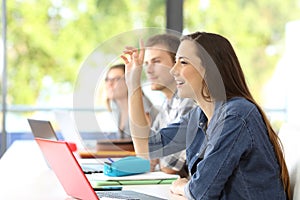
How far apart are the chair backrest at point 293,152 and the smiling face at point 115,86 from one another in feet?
5.13

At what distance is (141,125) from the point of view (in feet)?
7.49

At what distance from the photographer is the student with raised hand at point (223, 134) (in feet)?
5.84

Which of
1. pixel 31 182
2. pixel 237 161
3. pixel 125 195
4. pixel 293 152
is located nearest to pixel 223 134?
pixel 237 161

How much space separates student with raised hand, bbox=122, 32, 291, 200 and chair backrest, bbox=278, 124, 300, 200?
33mm

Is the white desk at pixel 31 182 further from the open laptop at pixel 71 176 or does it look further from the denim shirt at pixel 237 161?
the denim shirt at pixel 237 161

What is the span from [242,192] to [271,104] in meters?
3.67

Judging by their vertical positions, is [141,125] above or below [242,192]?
above

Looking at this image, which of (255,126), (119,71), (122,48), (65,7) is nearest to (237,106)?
(255,126)

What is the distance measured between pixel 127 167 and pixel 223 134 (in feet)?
2.17

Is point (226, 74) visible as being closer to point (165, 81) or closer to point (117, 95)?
point (165, 81)

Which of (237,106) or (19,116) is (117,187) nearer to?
(237,106)

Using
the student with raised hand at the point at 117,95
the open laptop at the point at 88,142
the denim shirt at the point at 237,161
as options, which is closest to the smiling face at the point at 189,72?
the denim shirt at the point at 237,161

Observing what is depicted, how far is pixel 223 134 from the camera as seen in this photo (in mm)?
1789

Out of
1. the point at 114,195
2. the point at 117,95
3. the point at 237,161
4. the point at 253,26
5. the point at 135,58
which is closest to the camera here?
the point at 237,161
